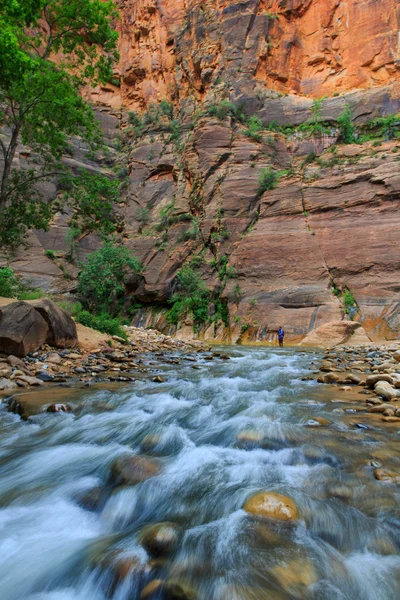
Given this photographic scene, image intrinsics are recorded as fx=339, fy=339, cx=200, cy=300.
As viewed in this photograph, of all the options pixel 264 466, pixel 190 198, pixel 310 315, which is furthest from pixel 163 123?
pixel 264 466

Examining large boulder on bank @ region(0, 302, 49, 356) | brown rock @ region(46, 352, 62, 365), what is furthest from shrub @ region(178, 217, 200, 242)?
brown rock @ region(46, 352, 62, 365)

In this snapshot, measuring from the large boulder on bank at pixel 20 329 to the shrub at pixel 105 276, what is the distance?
1528 centimetres

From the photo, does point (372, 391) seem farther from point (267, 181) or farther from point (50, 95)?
point (267, 181)

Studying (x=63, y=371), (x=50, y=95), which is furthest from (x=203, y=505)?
(x=50, y=95)

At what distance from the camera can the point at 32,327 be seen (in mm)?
7641

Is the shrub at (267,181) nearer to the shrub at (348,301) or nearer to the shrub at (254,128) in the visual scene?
the shrub at (254,128)

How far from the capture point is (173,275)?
25.6 meters

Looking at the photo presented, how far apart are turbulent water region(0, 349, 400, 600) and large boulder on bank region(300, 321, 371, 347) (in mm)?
12103

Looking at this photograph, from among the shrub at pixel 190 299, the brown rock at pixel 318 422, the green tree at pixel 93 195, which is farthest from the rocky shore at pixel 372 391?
the shrub at pixel 190 299

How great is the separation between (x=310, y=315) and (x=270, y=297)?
2.67 m

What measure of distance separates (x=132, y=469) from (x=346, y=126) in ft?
96.7

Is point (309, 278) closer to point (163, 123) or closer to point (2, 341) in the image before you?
point (2, 341)

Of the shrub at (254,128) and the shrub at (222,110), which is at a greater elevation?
the shrub at (222,110)

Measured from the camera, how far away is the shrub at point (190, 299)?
22756 mm
